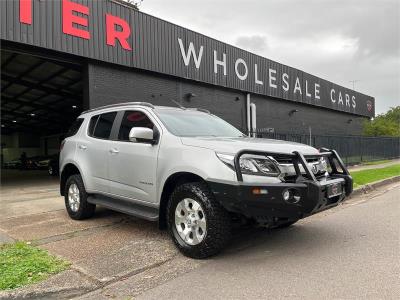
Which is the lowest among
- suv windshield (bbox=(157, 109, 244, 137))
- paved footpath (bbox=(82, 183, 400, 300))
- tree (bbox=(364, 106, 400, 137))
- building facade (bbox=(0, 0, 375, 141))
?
paved footpath (bbox=(82, 183, 400, 300))

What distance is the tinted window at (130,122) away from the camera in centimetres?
→ 607

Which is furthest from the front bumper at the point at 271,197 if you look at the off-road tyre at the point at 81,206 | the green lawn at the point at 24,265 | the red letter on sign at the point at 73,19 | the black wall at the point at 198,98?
the black wall at the point at 198,98

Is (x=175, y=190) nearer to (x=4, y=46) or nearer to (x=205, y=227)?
(x=205, y=227)

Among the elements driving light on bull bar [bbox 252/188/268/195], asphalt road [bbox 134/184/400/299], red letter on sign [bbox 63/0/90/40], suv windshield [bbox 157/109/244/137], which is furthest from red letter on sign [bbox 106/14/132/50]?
driving light on bull bar [bbox 252/188/268/195]

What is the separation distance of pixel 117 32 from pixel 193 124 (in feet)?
29.4

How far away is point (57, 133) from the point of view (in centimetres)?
4419

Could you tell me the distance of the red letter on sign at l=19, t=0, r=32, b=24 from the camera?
11.5 meters

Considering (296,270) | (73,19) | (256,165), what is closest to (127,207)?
(256,165)

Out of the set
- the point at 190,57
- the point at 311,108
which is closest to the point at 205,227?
the point at 190,57

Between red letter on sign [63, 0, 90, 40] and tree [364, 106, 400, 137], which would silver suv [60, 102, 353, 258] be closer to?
red letter on sign [63, 0, 90, 40]

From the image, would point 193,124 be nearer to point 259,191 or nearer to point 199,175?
point 199,175

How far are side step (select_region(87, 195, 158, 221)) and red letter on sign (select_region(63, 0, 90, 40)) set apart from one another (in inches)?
292

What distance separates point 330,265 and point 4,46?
35.8ft

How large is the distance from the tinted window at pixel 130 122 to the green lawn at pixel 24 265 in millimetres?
2023
